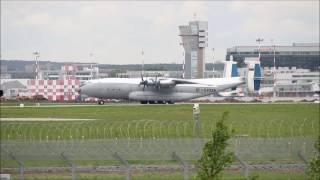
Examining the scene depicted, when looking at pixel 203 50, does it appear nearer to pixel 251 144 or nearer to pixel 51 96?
pixel 51 96

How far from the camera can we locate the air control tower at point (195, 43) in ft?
622

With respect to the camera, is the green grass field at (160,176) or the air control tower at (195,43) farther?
the air control tower at (195,43)

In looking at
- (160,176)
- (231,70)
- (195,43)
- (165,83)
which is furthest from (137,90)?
(195,43)

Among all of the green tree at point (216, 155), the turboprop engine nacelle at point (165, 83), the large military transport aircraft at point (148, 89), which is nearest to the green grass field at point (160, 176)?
the green tree at point (216, 155)

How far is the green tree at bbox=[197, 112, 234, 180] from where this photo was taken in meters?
16.3

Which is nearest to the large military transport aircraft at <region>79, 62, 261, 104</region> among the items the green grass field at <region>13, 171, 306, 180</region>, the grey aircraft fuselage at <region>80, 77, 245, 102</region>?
the grey aircraft fuselage at <region>80, 77, 245, 102</region>

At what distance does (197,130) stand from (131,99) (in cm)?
6315

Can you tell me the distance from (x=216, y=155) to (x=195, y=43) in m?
177

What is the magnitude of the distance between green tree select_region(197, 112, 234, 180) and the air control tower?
171 metres

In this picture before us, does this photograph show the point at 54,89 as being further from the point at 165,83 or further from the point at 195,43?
the point at 195,43

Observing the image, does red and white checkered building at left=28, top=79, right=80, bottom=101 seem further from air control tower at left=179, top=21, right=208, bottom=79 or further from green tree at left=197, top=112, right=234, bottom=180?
green tree at left=197, top=112, right=234, bottom=180

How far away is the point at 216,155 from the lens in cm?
1664

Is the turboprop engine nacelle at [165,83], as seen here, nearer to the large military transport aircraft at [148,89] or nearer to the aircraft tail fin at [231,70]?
the large military transport aircraft at [148,89]

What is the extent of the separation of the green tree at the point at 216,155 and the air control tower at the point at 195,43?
171 meters
